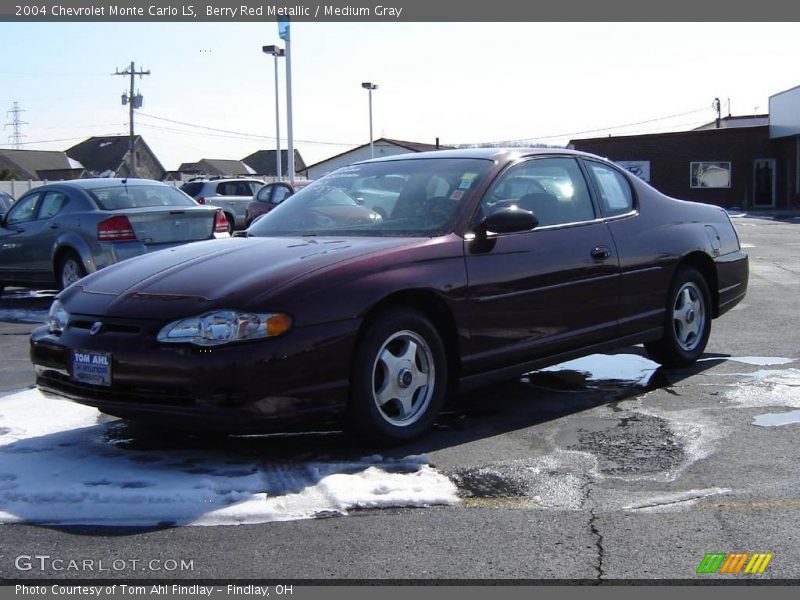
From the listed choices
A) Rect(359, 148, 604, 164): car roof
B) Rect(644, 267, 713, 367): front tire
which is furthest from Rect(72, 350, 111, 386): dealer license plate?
Rect(644, 267, 713, 367): front tire

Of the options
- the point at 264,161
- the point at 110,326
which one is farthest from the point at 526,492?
the point at 264,161

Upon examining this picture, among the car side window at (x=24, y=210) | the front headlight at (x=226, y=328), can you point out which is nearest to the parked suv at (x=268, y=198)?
the car side window at (x=24, y=210)

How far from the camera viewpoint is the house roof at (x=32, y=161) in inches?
3221

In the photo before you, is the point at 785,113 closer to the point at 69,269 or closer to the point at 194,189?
the point at 194,189

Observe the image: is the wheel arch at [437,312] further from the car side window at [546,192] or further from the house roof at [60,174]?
the house roof at [60,174]

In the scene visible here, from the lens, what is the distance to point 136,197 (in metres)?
11.6

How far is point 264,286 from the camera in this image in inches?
184

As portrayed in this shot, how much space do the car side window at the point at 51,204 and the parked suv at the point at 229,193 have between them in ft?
46.7

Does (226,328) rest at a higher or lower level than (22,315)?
higher

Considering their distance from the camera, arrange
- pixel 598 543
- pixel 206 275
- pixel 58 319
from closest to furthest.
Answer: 1. pixel 598 543
2. pixel 206 275
3. pixel 58 319

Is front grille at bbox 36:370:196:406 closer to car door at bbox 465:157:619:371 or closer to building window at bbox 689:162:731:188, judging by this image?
car door at bbox 465:157:619:371

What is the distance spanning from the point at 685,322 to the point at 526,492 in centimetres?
321
